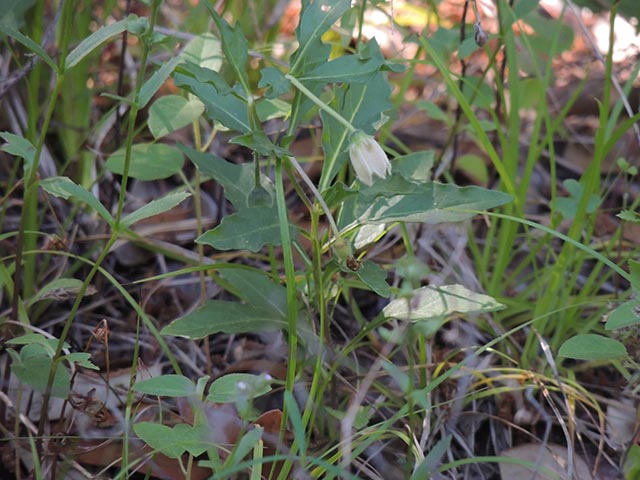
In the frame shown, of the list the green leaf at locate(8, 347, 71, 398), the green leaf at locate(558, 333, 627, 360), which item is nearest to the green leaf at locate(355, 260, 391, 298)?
the green leaf at locate(558, 333, 627, 360)

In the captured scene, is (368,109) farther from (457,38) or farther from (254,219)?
(457,38)

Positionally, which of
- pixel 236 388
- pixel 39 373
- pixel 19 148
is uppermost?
pixel 19 148

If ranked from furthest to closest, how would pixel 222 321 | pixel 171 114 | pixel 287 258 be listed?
pixel 171 114 < pixel 222 321 < pixel 287 258

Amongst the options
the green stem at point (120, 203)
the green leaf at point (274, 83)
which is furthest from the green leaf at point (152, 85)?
the green leaf at point (274, 83)

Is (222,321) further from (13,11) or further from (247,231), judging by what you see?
(13,11)

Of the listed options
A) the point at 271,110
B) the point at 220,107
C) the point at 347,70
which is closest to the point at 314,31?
the point at 347,70
